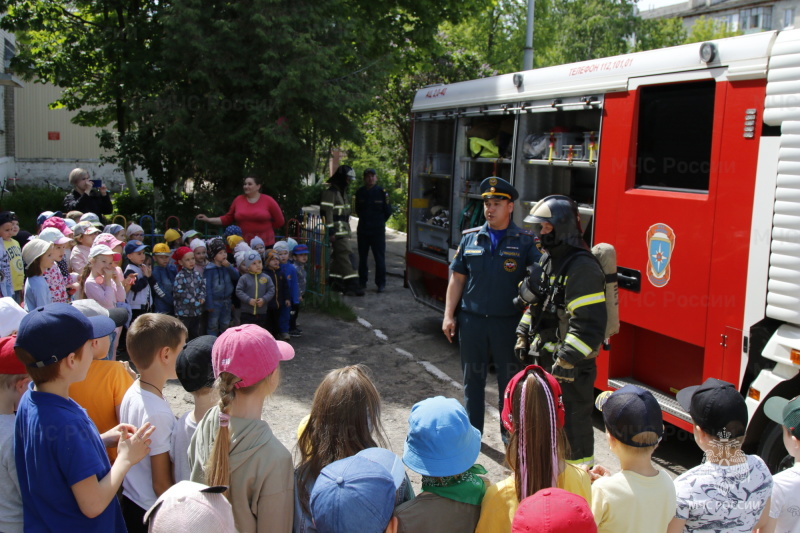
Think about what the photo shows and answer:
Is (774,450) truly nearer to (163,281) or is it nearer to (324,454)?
(324,454)

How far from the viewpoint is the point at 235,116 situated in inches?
428

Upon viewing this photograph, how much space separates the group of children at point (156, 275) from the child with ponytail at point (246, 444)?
3162 mm

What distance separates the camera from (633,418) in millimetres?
2756

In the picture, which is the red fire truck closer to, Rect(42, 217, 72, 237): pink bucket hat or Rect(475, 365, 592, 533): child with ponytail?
Rect(475, 365, 592, 533): child with ponytail

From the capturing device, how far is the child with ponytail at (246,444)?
2617 mm

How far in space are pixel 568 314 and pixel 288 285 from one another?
435 cm

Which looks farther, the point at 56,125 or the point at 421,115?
the point at 56,125

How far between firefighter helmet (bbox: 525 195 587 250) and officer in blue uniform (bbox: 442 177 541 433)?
2.00ft

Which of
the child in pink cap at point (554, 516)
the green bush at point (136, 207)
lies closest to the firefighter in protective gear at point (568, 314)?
the child in pink cap at point (554, 516)

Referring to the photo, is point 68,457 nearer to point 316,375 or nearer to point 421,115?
point 316,375

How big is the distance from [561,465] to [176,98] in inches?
365

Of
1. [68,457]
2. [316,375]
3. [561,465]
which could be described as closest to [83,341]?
[68,457]

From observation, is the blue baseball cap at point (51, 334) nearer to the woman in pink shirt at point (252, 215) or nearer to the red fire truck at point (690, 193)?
the red fire truck at point (690, 193)

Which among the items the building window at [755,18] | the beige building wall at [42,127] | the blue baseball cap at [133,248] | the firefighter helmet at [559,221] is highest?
the building window at [755,18]
